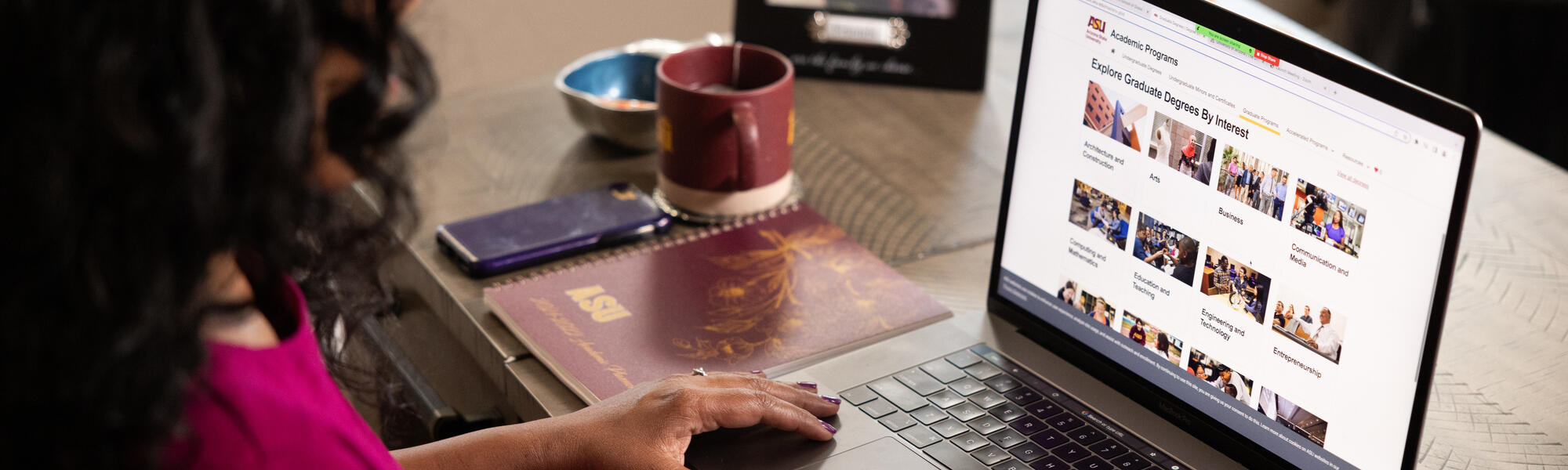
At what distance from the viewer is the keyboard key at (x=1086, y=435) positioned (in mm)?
863

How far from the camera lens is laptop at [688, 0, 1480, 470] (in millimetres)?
709

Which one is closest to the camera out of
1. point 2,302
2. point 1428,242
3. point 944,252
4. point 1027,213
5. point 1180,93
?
point 2,302

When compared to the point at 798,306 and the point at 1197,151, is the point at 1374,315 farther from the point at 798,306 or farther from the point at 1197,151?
the point at 798,306

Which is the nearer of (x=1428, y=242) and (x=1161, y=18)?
(x=1428, y=242)

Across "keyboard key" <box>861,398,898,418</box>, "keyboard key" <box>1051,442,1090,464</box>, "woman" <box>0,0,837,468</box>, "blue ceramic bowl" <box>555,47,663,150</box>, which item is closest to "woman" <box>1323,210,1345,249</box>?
"keyboard key" <box>1051,442,1090,464</box>

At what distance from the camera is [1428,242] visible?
685 mm

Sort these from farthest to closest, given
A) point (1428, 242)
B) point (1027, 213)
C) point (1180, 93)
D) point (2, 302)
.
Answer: point (1027, 213)
point (1180, 93)
point (1428, 242)
point (2, 302)

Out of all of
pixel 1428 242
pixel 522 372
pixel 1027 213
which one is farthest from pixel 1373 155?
pixel 522 372

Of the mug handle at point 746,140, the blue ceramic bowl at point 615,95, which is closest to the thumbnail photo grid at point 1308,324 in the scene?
the mug handle at point 746,140

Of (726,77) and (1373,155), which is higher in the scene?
(1373,155)

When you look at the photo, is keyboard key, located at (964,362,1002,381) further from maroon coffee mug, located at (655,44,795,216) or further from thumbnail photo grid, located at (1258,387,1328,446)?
maroon coffee mug, located at (655,44,795,216)

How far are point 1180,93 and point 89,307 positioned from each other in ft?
2.10

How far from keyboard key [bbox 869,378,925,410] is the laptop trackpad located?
48 mm

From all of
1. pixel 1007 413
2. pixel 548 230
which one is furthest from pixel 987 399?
pixel 548 230
